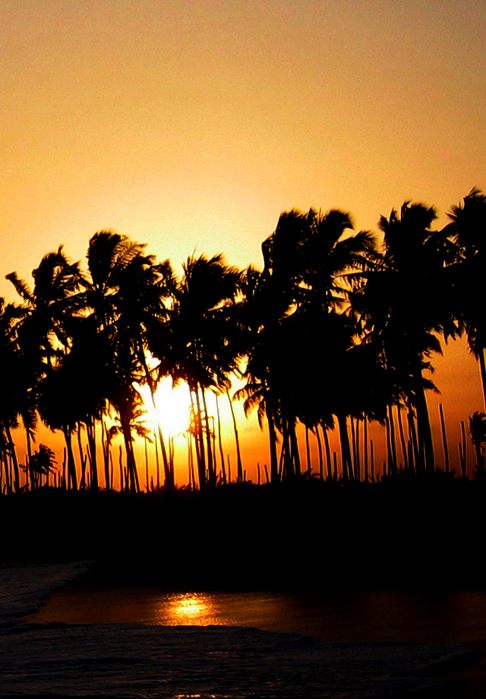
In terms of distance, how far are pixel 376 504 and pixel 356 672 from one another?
569 inches

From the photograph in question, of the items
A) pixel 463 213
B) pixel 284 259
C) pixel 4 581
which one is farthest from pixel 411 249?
pixel 4 581

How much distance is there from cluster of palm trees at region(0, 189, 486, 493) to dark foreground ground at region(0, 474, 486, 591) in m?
7.51

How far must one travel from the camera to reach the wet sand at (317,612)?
10.9 metres

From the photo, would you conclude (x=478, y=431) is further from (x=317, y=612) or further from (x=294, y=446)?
(x=317, y=612)

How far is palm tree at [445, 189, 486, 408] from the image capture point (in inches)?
1360

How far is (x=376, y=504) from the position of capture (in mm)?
23203

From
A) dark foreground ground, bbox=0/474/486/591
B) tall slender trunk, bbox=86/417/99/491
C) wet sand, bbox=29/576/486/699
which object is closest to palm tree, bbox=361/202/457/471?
dark foreground ground, bbox=0/474/486/591

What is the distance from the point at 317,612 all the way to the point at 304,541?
9397 millimetres

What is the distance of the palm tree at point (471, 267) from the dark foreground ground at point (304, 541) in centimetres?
1061

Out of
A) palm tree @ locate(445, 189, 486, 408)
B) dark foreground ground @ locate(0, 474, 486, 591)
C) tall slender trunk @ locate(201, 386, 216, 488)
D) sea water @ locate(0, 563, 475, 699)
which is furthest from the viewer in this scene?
tall slender trunk @ locate(201, 386, 216, 488)

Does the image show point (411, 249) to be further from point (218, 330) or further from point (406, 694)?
point (406, 694)

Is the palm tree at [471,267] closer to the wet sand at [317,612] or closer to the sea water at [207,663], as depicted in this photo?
the wet sand at [317,612]

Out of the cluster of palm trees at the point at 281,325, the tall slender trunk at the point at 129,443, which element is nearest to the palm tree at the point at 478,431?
the cluster of palm trees at the point at 281,325

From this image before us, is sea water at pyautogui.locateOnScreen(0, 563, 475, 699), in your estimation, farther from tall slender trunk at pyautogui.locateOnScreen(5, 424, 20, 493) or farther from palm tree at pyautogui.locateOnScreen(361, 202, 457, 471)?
tall slender trunk at pyautogui.locateOnScreen(5, 424, 20, 493)
